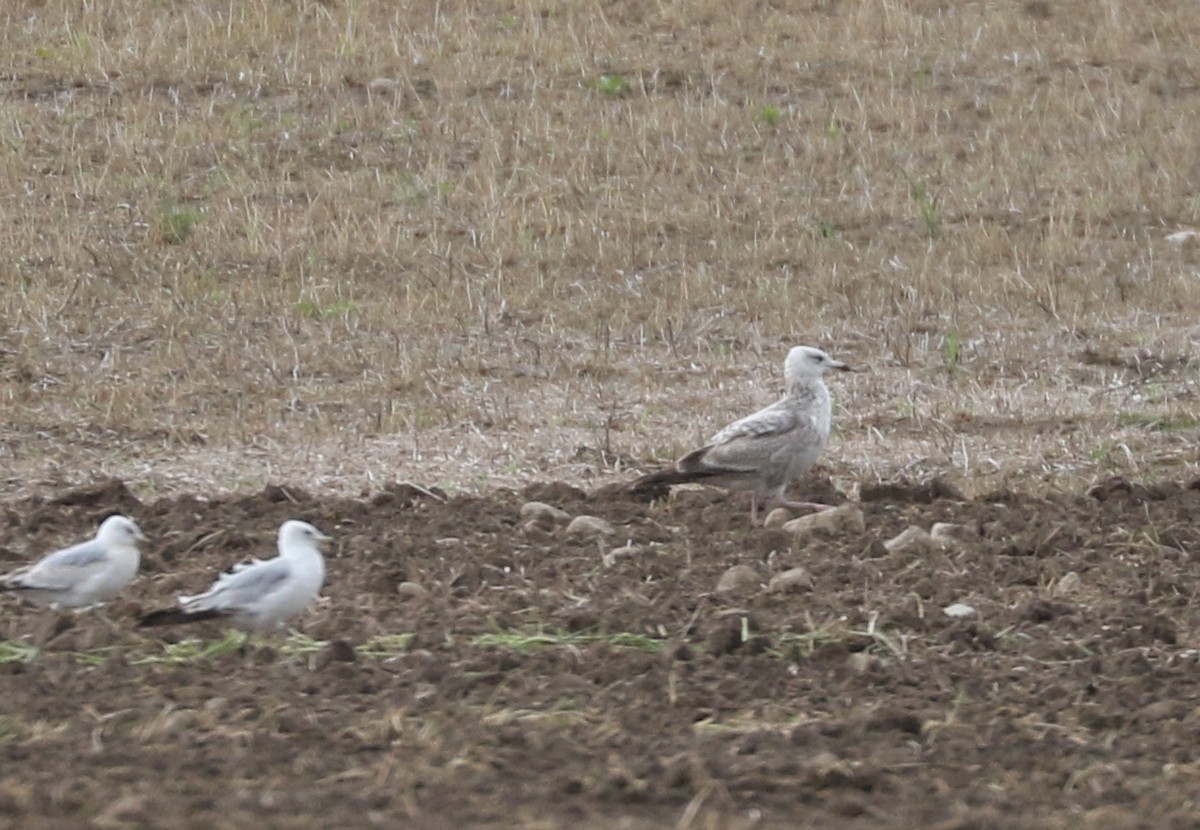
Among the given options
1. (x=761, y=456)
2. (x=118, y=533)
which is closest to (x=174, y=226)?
(x=761, y=456)

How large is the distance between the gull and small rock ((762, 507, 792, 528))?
2.88 metres

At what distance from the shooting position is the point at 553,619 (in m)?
6.78

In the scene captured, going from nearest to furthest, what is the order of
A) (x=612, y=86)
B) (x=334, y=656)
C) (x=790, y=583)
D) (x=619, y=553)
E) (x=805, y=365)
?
(x=334, y=656) → (x=790, y=583) → (x=619, y=553) → (x=805, y=365) → (x=612, y=86)

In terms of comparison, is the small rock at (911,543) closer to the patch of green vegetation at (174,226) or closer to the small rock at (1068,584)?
the small rock at (1068,584)

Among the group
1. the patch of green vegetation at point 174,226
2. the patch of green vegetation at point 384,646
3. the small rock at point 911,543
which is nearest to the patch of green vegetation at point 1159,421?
the small rock at point 911,543

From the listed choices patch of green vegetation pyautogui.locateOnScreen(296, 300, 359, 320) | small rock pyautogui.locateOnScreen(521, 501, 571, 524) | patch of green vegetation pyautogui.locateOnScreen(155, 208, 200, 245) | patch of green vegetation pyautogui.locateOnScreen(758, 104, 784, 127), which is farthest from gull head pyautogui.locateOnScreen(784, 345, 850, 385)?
patch of green vegetation pyautogui.locateOnScreen(758, 104, 784, 127)

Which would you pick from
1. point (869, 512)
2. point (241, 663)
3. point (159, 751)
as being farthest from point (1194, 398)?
point (159, 751)

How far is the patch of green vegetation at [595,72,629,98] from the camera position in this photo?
744 inches

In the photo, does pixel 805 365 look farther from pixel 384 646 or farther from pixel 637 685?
pixel 637 685

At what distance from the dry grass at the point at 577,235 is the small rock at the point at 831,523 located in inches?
70.2

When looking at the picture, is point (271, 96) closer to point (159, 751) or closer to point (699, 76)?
point (699, 76)

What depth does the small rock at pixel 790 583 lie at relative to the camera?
7.24 m

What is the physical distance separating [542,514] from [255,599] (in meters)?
2.35

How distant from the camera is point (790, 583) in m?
7.26
